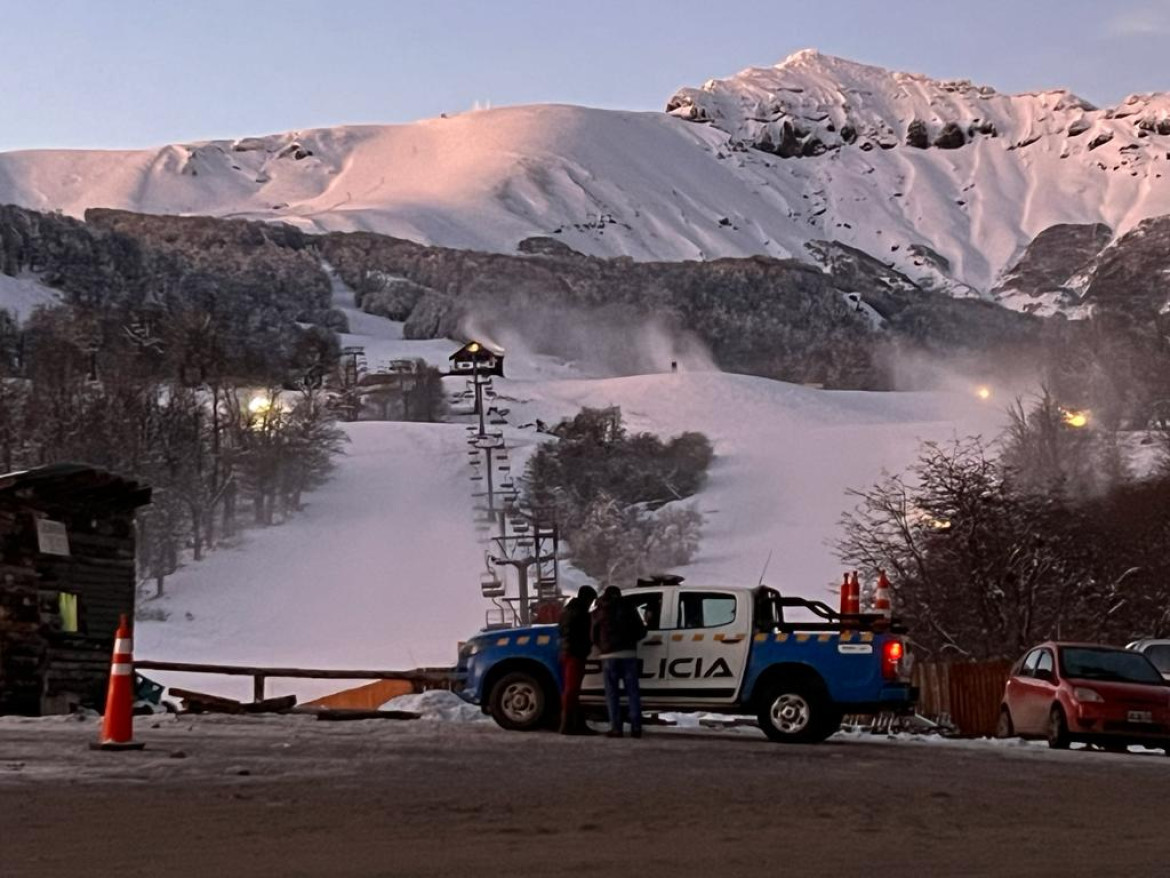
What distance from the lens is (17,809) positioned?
963 centimetres

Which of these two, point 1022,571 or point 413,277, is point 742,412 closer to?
point 1022,571

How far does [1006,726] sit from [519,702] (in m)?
6.68

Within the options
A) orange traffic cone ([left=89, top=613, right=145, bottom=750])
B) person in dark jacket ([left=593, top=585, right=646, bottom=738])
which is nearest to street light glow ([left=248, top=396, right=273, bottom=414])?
person in dark jacket ([left=593, top=585, right=646, bottom=738])

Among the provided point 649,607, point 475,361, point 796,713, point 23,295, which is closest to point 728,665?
point 796,713

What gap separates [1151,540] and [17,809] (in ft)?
119

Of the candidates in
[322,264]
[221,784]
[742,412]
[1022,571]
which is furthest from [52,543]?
[322,264]

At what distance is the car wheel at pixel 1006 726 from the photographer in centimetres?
2123

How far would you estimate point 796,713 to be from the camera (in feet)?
57.4

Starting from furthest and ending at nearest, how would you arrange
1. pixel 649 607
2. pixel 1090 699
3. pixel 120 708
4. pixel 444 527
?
pixel 444 527, pixel 1090 699, pixel 649 607, pixel 120 708

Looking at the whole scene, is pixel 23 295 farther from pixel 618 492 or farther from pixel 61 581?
pixel 61 581

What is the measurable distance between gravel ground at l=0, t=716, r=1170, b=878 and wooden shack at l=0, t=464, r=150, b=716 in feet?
19.7

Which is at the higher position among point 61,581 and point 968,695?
point 61,581

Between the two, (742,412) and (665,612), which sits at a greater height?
(742,412)

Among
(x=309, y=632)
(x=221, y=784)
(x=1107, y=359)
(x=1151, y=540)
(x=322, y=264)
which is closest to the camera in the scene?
(x=221, y=784)
